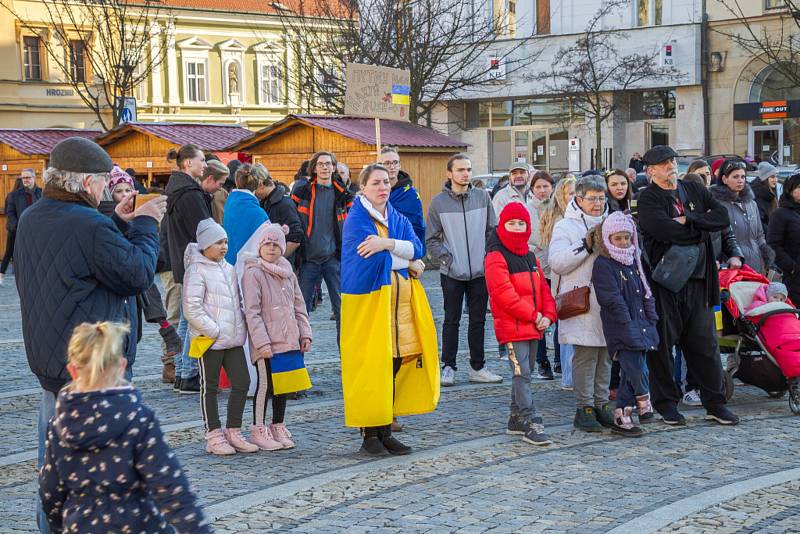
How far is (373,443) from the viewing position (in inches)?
321

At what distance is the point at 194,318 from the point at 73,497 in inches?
155

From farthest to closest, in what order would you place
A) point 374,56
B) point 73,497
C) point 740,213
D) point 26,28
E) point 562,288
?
point 26,28
point 374,56
point 740,213
point 562,288
point 73,497

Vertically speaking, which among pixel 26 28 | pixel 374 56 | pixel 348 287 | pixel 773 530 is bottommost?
pixel 773 530

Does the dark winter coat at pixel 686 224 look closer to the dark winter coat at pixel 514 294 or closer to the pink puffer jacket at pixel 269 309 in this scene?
the dark winter coat at pixel 514 294

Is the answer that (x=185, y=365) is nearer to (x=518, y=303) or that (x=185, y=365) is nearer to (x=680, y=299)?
(x=518, y=303)

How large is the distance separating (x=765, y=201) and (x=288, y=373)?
6129 millimetres

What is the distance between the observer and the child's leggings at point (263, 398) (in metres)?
8.55

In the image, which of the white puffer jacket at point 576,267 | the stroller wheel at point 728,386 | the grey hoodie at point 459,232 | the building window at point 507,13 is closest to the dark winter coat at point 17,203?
the grey hoodie at point 459,232

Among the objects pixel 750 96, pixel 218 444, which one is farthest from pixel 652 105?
pixel 218 444

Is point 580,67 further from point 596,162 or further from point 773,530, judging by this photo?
point 773,530

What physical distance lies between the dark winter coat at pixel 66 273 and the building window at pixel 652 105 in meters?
38.1

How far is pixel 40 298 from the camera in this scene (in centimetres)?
577

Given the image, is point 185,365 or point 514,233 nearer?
point 514,233

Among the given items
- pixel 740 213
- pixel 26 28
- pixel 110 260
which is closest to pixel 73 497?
pixel 110 260
